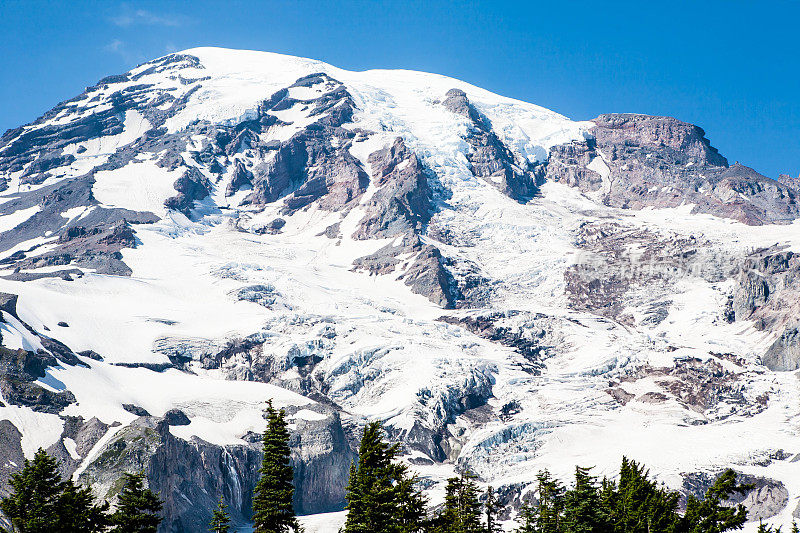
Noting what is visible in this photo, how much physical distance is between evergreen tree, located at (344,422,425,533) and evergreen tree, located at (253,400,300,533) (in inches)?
160

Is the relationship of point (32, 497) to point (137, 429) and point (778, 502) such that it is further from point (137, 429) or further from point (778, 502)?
point (778, 502)

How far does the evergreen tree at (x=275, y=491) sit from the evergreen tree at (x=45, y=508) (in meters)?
9.85

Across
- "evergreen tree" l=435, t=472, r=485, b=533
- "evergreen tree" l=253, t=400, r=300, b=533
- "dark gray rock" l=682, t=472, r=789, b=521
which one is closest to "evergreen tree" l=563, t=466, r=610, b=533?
"evergreen tree" l=435, t=472, r=485, b=533

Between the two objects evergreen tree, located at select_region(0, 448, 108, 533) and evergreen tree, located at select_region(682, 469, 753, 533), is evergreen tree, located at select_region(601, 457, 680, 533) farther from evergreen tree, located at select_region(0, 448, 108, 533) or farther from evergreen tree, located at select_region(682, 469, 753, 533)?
evergreen tree, located at select_region(0, 448, 108, 533)

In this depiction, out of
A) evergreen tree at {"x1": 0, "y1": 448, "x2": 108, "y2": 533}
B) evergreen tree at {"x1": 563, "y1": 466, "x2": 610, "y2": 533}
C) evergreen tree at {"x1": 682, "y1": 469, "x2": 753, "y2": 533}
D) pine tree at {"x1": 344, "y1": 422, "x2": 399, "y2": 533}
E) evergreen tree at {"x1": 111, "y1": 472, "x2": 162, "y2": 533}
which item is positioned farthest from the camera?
evergreen tree at {"x1": 563, "y1": 466, "x2": 610, "y2": 533}

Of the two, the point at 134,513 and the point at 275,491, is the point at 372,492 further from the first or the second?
the point at 134,513

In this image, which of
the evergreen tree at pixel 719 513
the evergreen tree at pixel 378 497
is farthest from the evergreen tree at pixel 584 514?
the evergreen tree at pixel 378 497

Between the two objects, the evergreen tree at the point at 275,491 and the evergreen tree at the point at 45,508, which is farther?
the evergreen tree at the point at 275,491

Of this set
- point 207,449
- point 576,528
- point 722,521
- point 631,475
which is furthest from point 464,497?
point 207,449

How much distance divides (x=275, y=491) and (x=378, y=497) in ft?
20.5

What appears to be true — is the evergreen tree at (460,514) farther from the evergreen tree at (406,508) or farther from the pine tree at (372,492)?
the pine tree at (372,492)

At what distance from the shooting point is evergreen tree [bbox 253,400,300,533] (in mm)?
54781

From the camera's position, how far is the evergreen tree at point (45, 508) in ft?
174

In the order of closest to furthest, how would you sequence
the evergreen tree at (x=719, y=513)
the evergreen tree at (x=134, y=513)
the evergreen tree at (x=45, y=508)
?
the evergreen tree at (x=45, y=508) < the evergreen tree at (x=134, y=513) < the evergreen tree at (x=719, y=513)
